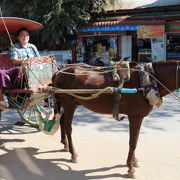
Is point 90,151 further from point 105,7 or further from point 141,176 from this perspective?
point 105,7

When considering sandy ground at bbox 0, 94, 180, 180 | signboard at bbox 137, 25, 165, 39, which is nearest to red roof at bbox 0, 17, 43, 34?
sandy ground at bbox 0, 94, 180, 180

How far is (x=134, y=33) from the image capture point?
1611 centimetres

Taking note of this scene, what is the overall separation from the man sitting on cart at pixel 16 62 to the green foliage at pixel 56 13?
37.7 feet

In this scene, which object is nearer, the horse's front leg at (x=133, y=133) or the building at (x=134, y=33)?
the horse's front leg at (x=133, y=133)

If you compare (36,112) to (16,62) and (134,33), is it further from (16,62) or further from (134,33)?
(134,33)

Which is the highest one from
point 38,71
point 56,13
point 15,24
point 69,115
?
point 56,13

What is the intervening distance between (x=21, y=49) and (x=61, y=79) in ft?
3.44

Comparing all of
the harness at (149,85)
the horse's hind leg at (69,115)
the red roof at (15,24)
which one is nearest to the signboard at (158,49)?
the red roof at (15,24)

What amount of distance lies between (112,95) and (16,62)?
1.78 metres

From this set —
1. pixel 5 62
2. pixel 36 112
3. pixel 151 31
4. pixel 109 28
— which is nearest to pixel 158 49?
pixel 151 31

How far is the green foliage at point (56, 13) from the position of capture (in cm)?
1631

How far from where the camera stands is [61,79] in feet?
14.5

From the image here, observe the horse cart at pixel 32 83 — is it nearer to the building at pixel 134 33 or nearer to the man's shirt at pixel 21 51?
the man's shirt at pixel 21 51

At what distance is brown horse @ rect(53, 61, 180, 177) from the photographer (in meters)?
3.61
